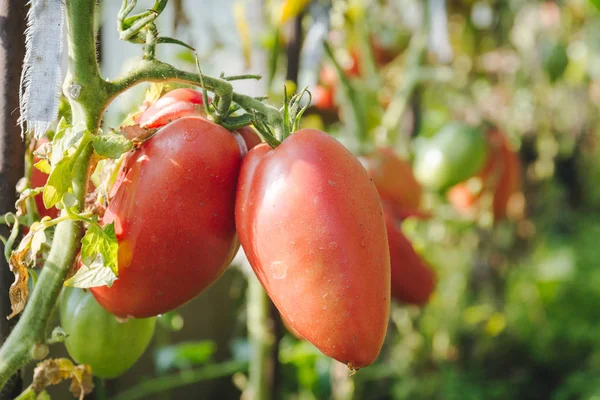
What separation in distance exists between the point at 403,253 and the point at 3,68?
1.21 ft

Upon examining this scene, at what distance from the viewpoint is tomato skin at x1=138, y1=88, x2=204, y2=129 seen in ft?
1.32

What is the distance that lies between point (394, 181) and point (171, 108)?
426 millimetres

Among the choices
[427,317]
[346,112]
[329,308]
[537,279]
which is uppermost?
[329,308]

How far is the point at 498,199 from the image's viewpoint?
46.8 inches

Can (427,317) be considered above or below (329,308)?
below

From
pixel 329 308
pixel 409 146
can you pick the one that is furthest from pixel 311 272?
pixel 409 146

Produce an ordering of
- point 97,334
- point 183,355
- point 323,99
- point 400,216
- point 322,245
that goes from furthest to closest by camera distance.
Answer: point 323,99, point 183,355, point 400,216, point 97,334, point 322,245

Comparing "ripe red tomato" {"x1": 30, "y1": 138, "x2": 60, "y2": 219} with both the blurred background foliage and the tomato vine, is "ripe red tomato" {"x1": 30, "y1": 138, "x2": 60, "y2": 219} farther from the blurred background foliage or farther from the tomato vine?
the blurred background foliage

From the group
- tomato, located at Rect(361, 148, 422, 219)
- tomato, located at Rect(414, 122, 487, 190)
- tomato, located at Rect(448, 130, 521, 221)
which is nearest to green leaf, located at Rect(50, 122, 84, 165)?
tomato, located at Rect(361, 148, 422, 219)

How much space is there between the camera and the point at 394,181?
0.79 meters

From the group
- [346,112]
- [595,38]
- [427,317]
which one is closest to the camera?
[346,112]

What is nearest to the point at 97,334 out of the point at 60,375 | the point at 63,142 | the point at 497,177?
the point at 60,375

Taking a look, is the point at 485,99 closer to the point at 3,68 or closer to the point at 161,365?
the point at 161,365

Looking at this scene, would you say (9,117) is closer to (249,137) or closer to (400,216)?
(249,137)
